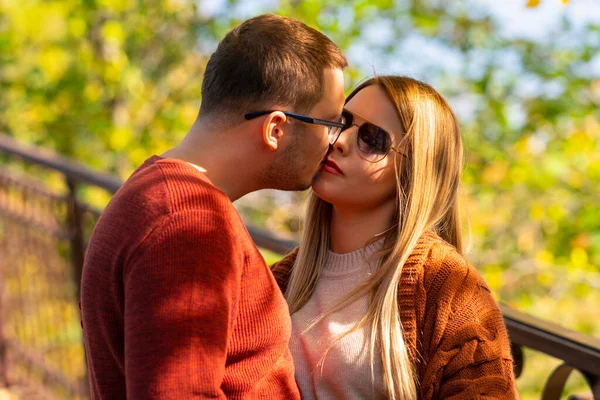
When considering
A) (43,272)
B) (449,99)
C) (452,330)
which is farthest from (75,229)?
(449,99)

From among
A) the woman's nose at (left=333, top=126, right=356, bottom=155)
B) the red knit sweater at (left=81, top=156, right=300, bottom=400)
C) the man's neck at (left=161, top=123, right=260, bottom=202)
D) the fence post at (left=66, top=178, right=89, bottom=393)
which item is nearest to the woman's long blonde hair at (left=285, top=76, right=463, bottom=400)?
the woman's nose at (left=333, top=126, right=356, bottom=155)

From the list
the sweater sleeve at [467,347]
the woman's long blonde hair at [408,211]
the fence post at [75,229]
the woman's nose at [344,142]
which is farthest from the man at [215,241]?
the fence post at [75,229]

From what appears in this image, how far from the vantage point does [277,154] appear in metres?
1.82

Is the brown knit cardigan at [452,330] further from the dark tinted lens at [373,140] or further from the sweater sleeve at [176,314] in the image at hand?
the sweater sleeve at [176,314]

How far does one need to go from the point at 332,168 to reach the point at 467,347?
0.61 meters

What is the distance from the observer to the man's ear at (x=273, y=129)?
175 cm

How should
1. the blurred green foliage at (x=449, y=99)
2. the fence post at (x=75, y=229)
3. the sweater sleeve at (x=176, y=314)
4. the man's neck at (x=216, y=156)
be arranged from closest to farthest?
the sweater sleeve at (x=176, y=314)
the man's neck at (x=216, y=156)
the fence post at (x=75, y=229)
the blurred green foliage at (x=449, y=99)

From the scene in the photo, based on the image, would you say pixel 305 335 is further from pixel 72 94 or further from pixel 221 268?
pixel 72 94

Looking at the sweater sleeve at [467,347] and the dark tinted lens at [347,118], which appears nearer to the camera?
the sweater sleeve at [467,347]

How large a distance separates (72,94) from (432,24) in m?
3.70

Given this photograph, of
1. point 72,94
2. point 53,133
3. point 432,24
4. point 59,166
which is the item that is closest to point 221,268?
point 59,166

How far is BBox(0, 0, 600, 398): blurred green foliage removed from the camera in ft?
17.5

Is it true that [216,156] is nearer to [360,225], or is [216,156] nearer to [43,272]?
[360,225]

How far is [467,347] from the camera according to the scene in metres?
1.80
